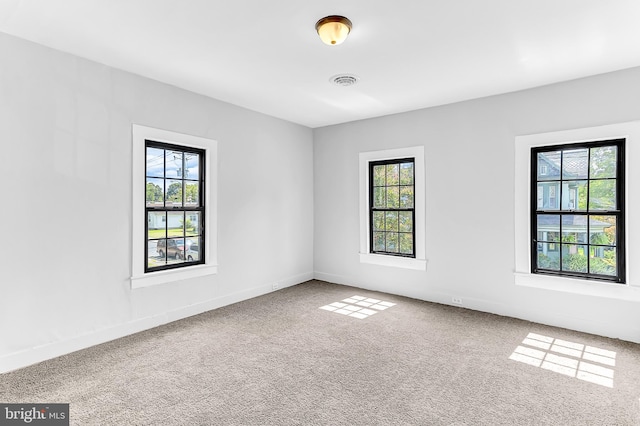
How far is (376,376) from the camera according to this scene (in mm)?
2707

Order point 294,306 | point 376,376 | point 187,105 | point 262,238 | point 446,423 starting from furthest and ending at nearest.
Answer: point 262,238 → point 294,306 → point 187,105 → point 376,376 → point 446,423

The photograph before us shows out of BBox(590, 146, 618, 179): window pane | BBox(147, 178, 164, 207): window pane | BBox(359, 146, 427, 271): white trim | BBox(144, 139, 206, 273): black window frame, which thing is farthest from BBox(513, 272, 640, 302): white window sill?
BBox(147, 178, 164, 207): window pane

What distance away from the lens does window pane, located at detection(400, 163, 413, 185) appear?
493 cm

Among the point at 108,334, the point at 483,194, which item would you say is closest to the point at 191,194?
the point at 108,334

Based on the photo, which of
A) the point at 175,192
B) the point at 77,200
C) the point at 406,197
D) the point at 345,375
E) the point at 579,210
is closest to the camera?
the point at 345,375

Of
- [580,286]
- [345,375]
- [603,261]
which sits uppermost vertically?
[603,261]

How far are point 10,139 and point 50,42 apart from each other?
0.88m

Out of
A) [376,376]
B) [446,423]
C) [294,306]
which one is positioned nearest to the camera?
[446,423]

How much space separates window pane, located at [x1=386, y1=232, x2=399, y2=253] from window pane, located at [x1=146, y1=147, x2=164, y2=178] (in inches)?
126

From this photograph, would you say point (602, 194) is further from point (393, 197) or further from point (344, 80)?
point (344, 80)

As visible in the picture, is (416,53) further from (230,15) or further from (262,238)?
(262,238)

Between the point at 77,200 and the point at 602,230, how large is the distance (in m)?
5.15

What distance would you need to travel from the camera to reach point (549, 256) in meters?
3.87

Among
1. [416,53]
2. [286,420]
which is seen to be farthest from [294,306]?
[416,53]
